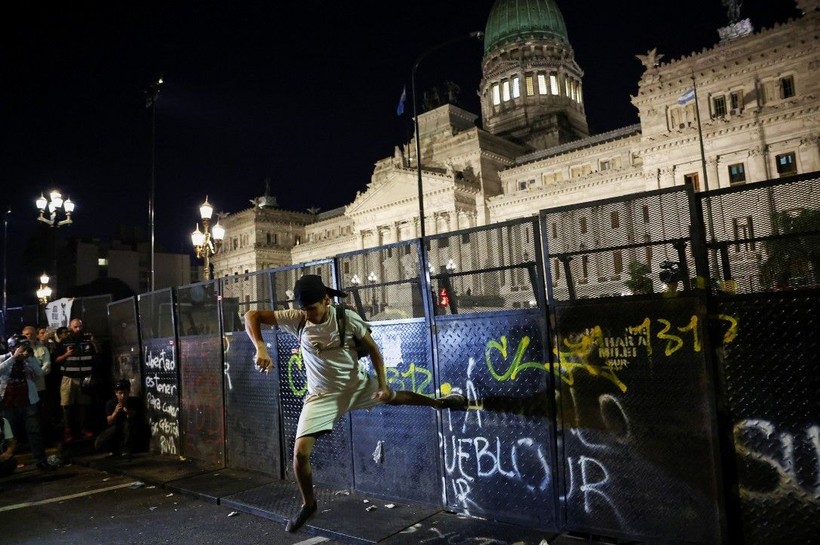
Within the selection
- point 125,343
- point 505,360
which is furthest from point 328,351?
point 125,343

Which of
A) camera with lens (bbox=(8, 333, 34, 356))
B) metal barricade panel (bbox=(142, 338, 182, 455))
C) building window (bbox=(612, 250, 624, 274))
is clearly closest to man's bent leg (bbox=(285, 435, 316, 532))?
building window (bbox=(612, 250, 624, 274))

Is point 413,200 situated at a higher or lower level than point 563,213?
higher

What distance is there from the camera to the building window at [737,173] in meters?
37.9

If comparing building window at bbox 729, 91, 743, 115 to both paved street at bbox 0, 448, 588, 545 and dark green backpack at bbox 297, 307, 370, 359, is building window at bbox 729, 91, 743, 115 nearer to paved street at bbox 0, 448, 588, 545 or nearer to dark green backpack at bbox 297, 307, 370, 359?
paved street at bbox 0, 448, 588, 545

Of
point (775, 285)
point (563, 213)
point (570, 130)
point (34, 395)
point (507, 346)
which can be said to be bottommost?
point (34, 395)

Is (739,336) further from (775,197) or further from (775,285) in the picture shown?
(775,197)

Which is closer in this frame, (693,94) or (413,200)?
(693,94)

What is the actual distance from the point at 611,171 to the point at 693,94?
11372 mm

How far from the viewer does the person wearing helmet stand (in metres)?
10.3

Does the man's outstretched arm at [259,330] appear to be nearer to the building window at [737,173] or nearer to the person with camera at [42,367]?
the person with camera at [42,367]

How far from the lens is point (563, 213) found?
552 cm

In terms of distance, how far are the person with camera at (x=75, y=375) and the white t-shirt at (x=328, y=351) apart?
8.57m

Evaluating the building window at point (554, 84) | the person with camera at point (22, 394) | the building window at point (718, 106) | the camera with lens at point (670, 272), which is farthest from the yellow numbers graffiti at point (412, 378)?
the building window at point (554, 84)

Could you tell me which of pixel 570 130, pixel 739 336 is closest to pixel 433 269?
pixel 739 336
